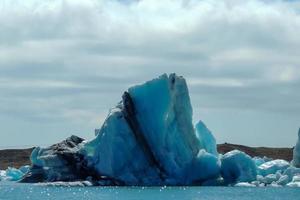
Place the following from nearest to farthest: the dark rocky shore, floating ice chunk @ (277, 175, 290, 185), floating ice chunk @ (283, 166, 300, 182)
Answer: floating ice chunk @ (283, 166, 300, 182)
floating ice chunk @ (277, 175, 290, 185)
the dark rocky shore

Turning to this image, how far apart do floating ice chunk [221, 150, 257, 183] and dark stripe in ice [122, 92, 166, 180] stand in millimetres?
3657

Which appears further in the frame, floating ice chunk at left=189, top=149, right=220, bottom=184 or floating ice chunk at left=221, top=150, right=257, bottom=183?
floating ice chunk at left=221, top=150, right=257, bottom=183

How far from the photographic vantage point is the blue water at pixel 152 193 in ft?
124

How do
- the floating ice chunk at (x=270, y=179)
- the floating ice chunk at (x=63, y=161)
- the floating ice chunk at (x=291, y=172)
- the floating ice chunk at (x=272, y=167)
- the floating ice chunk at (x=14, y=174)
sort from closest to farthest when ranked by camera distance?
1. the floating ice chunk at (x=63, y=161)
2. the floating ice chunk at (x=291, y=172)
3. the floating ice chunk at (x=270, y=179)
4. the floating ice chunk at (x=272, y=167)
5. the floating ice chunk at (x=14, y=174)

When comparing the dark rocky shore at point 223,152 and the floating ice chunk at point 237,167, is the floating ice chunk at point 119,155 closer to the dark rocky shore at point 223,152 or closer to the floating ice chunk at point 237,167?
the floating ice chunk at point 237,167

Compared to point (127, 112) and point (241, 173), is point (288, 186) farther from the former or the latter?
point (127, 112)

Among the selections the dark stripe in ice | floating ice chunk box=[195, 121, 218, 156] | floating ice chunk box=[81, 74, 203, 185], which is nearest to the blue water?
floating ice chunk box=[81, 74, 203, 185]

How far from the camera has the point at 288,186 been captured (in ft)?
152

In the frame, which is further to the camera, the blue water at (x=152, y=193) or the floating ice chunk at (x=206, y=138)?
the floating ice chunk at (x=206, y=138)

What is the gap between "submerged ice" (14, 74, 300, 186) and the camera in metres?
42.2

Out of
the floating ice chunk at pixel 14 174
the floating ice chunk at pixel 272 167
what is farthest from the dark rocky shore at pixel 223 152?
the floating ice chunk at pixel 272 167

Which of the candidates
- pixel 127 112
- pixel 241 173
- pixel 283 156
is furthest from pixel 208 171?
pixel 283 156

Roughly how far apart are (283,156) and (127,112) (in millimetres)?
52714

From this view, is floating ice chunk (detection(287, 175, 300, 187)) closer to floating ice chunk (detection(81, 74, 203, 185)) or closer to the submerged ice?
the submerged ice
